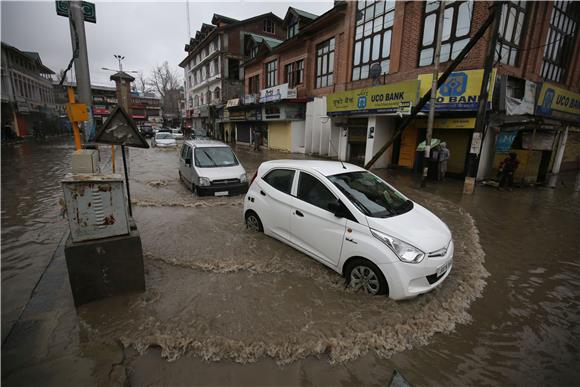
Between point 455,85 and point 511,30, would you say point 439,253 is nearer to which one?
point 455,85

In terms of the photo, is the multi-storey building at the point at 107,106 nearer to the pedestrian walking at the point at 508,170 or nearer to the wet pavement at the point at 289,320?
the wet pavement at the point at 289,320

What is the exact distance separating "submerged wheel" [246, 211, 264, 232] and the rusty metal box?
2.62 meters

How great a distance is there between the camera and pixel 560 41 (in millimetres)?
14320

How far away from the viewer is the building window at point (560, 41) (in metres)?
13.5

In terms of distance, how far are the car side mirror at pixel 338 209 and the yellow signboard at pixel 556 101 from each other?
42.9 feet

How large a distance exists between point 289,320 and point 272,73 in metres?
26.7

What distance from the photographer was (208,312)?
11.8 feet

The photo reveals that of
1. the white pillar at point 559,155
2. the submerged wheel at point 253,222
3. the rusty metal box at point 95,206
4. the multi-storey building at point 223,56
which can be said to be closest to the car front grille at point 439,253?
the submerged wheel at point 253,222

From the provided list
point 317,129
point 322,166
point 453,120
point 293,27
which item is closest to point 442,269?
point 322,166

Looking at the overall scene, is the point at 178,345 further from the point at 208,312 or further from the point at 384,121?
the point at 384,121

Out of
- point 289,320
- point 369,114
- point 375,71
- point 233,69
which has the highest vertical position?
point 233,69

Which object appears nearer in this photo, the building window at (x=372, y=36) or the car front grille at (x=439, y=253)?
the car front grille at (x=439, y=253)

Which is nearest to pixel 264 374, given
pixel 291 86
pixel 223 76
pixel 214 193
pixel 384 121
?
pixel 214 193

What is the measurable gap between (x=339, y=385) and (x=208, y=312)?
70.8 inches
